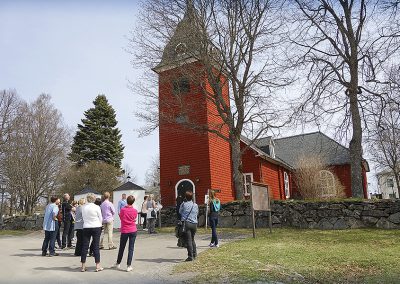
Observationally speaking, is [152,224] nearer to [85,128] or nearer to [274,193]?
[274,193]

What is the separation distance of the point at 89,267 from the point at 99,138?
123 feet

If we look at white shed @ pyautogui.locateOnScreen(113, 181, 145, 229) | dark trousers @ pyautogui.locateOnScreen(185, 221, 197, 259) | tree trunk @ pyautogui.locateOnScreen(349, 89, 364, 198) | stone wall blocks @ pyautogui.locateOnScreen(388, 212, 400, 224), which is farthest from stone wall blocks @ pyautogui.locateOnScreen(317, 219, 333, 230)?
white shed @ pyautogui.locateOnScreen(113, 181, 145, 229)

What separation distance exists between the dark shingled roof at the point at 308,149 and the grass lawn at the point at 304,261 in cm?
2233

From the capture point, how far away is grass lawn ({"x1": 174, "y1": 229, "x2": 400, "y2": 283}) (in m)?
8.29

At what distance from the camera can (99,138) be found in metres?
45.5

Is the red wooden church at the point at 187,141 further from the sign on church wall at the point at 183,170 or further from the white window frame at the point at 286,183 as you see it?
the white window frame at the point at 286,183

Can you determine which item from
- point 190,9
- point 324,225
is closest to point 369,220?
point 324,225

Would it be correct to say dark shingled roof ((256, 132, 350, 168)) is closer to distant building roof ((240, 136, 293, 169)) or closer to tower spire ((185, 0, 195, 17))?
distant building roof ((240, 136, 293, 169))

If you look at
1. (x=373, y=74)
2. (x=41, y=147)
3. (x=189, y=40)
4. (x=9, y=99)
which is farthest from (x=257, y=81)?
(x=9, y=99)

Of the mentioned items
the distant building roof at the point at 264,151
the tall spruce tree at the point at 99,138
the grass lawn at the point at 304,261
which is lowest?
the grass lawn at the point at 304,261

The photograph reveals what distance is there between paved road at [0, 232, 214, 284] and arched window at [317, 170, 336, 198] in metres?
21.2

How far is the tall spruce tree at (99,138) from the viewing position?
145ft

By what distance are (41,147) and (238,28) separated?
25.1 metres

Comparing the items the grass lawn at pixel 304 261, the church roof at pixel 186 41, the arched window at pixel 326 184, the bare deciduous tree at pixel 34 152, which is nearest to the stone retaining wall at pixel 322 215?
the grass lawn at pixel 304 261
